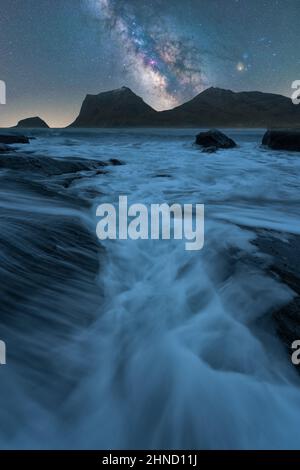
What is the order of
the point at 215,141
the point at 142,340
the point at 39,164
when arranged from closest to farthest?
the point at 142,340, the point at 39,164, the point at 215,141

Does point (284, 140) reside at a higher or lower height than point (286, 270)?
higher

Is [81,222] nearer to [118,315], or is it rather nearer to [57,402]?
[118,315]

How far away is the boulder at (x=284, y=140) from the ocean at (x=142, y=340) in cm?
1300

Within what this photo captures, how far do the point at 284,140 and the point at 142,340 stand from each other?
15839 millimetres

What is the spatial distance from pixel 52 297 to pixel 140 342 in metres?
0.69

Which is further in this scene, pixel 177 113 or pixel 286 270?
pixel 177 113

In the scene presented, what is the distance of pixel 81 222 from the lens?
3.70 m

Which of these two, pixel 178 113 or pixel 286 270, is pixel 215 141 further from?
pixel 178 113

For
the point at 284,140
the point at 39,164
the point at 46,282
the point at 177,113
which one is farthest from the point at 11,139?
the point at 177,113

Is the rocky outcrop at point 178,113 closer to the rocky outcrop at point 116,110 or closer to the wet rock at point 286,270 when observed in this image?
the rocky outcrop at point 116,110

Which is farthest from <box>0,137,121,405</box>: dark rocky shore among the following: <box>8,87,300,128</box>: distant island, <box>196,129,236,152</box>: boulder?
<box>8,87,300,128</box>: distant island

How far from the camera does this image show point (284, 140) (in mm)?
15344
